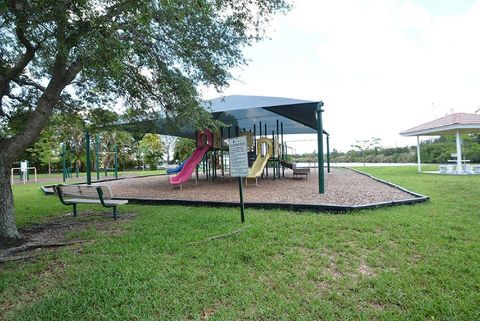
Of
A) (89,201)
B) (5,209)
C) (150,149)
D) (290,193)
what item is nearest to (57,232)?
(5,209)

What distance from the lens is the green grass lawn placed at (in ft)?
7.82

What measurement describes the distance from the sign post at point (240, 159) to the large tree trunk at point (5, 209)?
3594 mm

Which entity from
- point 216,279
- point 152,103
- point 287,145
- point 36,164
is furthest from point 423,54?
point 36,164

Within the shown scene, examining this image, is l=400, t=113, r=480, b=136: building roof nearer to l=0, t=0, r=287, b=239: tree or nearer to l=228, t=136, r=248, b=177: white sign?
l=0, t=0, r=287, b=239: tree

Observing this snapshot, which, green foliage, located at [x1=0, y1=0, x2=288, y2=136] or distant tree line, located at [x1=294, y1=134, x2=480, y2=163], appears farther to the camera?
distant tree line, located at [x1=294, y1=134, x2=480, y2=163]

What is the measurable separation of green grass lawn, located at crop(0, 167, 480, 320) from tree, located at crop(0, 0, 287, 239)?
7.64ft

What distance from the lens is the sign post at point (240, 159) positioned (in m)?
4.88

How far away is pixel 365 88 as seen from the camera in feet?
64.2

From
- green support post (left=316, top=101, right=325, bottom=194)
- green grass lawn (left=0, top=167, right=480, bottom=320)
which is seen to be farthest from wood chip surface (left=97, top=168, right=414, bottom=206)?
green grass lawn (left=0, top=167, right=480, bottom=320)

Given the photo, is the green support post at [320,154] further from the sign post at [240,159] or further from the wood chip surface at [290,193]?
the sign post at [240,159]

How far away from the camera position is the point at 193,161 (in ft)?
38.5

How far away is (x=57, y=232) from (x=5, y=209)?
0.88m

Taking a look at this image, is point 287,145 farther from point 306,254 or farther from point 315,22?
point 306,254

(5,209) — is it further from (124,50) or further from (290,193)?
(290,193)
